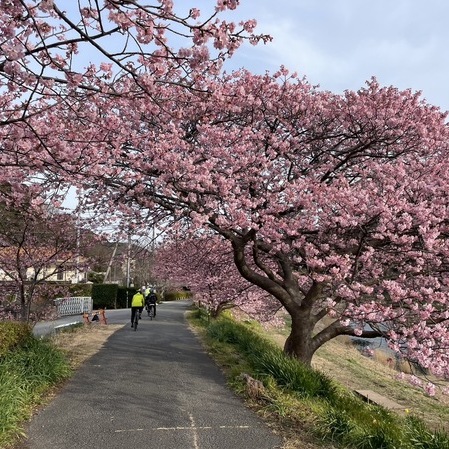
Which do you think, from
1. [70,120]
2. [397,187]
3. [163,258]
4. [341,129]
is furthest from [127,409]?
[163,258]

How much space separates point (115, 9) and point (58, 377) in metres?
5.85

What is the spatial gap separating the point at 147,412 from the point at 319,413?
2175 millimetres

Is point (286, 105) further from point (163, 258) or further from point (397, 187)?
point (163, 258)

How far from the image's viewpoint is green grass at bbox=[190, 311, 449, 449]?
16.4ft

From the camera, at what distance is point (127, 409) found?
6078 mm

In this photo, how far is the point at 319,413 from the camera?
5.88 m

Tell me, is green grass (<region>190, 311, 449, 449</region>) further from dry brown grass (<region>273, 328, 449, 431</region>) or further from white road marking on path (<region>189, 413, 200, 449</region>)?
dry brown grass (<region>273, 328, 449, 431</region>)

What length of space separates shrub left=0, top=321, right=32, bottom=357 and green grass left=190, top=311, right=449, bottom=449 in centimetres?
358

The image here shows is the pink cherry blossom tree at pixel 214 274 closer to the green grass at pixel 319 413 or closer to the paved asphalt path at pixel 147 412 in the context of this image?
the paved asphalt path at pixel 147 412

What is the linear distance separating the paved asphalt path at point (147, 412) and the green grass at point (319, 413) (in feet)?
1.12

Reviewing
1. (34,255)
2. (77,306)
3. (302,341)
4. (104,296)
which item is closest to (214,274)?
(34,255)

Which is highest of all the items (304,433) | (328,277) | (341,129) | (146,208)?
(341,129)

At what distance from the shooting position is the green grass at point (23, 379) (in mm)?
5062

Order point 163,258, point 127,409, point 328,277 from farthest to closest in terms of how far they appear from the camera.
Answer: point 163,258 → point 328,277 → point 127,409
